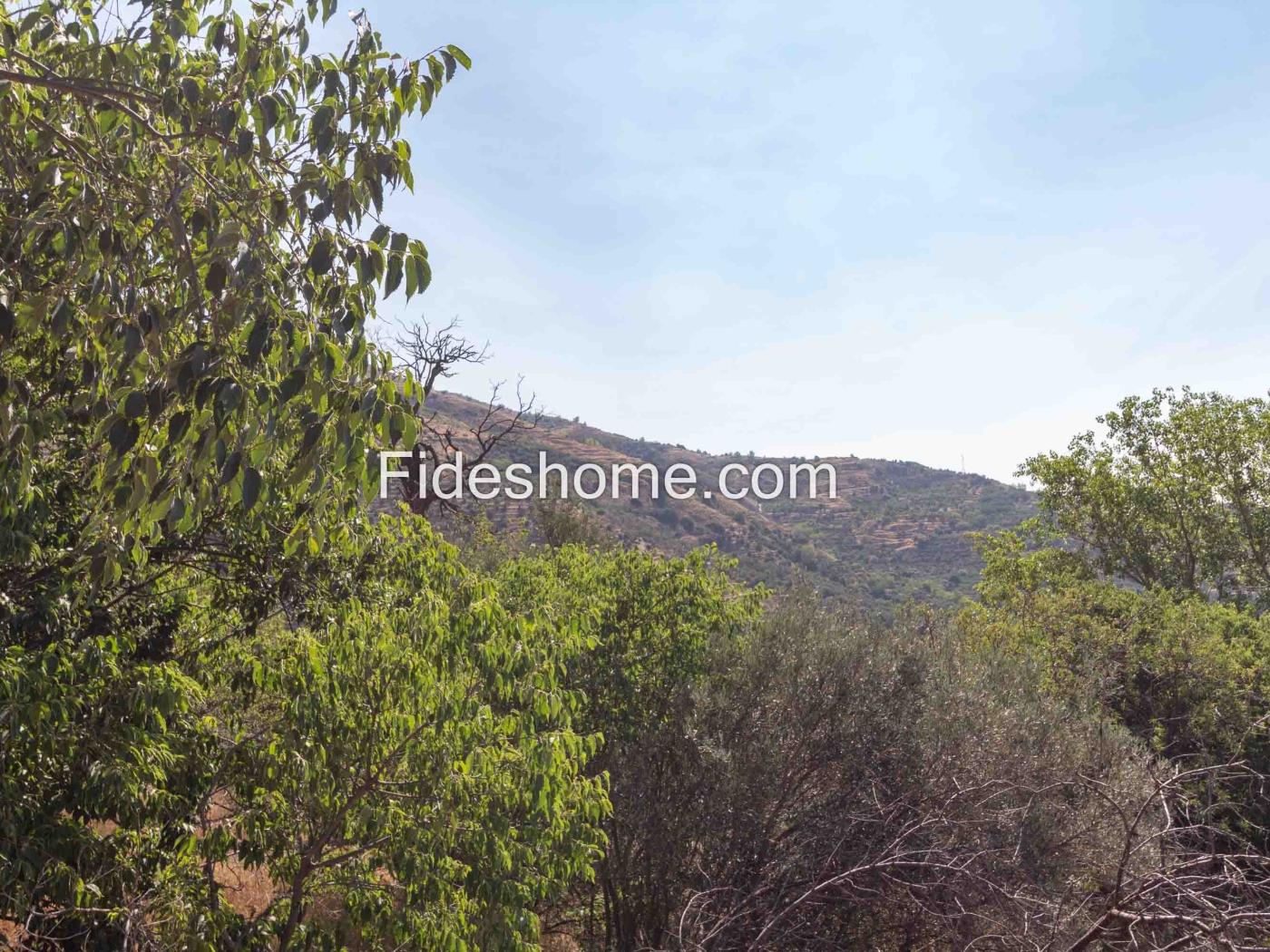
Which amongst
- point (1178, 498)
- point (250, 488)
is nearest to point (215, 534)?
point (250, 488)

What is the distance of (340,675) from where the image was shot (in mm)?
5078

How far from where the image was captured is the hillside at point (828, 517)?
51906 millimetres

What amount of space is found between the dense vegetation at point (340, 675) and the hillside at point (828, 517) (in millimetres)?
32222

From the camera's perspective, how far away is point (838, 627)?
9.59 meters

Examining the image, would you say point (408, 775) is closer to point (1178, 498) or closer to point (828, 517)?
point (1178, 498)

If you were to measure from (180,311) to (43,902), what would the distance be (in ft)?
11.8

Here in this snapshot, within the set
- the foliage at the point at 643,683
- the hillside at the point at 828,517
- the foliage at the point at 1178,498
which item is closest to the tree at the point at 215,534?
the foliage at the point at 643,683

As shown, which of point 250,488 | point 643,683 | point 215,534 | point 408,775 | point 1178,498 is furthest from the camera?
point 1178,498

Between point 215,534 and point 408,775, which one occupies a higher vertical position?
point 215,534

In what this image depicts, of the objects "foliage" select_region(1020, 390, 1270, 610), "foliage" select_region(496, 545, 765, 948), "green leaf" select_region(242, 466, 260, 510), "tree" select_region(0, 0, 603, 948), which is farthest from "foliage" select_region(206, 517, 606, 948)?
"foliage" select_region(1020, 390, 1270, 610)

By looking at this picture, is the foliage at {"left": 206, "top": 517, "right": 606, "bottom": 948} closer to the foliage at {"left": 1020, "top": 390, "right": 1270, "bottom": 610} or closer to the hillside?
the foliage at {"left": 1020, "top": 390, "right": 1270, "bottom": 610}

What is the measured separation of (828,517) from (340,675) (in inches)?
2739

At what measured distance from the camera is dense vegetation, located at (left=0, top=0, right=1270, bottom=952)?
3.13 meters

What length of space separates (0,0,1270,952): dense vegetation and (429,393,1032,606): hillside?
32.2 meters
